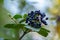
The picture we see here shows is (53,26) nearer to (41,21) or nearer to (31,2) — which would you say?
(31,2)

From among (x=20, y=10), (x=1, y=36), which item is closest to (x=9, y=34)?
(x=1, y=36)

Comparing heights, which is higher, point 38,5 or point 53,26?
point 38,5

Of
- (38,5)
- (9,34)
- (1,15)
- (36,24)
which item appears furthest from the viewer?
(38,5)

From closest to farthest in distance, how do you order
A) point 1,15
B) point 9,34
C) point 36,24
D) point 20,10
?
point 36,24 < point 9,34 < point 1,15 < point 20,10

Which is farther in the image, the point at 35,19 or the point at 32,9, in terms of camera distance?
the point at 32,9

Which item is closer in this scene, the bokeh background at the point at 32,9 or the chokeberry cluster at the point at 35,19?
the chokeberry cluster at the point at 35,19

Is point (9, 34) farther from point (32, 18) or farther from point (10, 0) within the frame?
point (10, 0)

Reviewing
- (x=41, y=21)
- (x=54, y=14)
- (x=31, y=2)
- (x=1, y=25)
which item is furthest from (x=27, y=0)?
(x=41, y=21)

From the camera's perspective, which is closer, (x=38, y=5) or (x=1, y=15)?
(x=1, y=15)

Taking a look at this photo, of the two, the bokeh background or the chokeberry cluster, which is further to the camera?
the bokeh background
